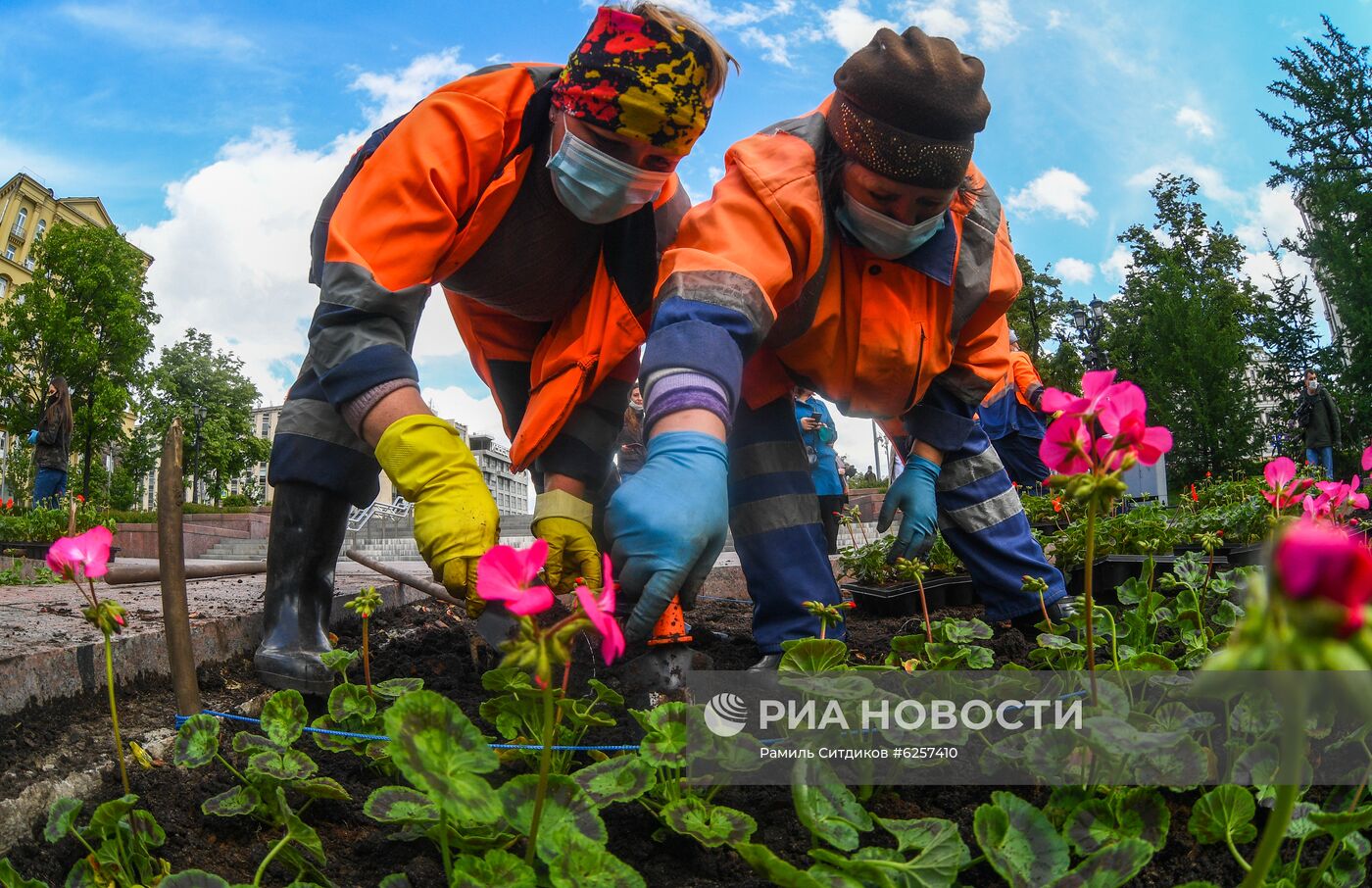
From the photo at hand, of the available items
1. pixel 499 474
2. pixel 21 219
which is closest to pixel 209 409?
pixel 21 219

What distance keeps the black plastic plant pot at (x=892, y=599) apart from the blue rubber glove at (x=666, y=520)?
2526 millimetres

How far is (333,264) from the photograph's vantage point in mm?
2053

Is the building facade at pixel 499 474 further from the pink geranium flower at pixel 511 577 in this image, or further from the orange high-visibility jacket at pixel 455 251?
the pink geranium flower at pixel 511 577

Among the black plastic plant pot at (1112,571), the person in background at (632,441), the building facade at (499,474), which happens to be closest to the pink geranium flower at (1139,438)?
the black plastic plant pot at (1112,571)

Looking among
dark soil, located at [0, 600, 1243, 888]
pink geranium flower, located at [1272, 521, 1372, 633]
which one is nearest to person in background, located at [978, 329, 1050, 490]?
dark soil, located at [0, 600, 1243, 888]

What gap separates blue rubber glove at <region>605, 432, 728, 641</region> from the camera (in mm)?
1681

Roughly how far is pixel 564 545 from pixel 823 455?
4299mm

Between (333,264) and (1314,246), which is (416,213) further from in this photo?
(1314,246)

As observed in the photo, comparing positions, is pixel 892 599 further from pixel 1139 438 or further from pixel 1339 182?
pixel 1339 182

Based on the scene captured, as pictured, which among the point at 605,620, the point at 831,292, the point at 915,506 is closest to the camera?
the point at 605,620

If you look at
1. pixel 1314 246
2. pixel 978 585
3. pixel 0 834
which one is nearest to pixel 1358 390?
pixel 1314 246

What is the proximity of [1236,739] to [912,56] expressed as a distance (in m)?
1.49

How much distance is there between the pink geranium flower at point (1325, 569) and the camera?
427 millimetres

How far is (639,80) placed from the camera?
222cm
